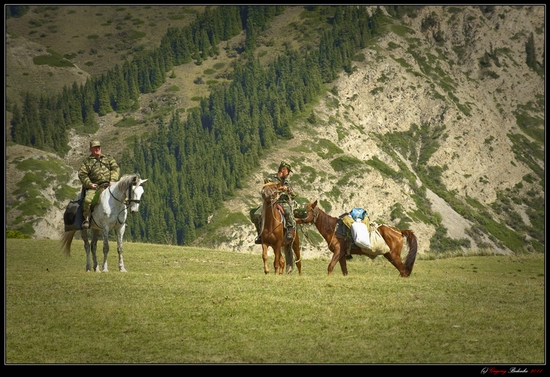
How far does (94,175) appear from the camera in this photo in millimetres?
32312

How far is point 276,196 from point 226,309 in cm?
824

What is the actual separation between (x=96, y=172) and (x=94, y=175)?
0.16m

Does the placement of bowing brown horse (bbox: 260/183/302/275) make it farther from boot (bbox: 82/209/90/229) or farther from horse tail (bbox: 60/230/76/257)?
horse tail (bbox: 60/230/76/257)

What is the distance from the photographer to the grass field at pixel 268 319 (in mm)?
20203

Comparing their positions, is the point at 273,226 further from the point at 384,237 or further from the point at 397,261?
the point at 397,261

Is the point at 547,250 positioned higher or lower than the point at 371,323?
lower

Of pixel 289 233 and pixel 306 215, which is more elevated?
→ pixel 306 215

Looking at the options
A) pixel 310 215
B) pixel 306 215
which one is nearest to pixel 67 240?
pixel 306 215

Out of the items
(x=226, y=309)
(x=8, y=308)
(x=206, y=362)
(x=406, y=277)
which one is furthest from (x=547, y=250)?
(x=8, y=308)

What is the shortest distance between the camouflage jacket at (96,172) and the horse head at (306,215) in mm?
7828

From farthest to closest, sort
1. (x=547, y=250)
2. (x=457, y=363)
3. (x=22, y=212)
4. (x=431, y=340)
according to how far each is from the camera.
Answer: (x=22, y=212), (x=547, y=250), (x=431, y=340), (x=457, y=363)

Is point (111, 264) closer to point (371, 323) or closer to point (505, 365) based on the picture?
point (371, 323)

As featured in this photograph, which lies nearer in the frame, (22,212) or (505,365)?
(505,365)

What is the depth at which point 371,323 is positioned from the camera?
22.4m
